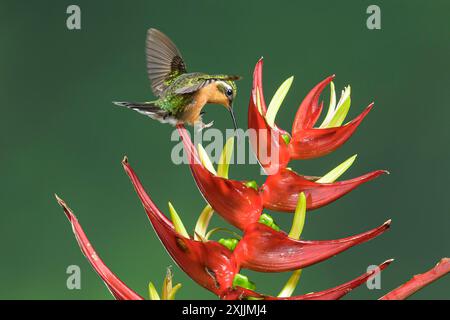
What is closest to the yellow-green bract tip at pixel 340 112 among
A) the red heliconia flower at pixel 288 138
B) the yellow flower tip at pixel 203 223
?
the red heliconia flower at pixel 288 138

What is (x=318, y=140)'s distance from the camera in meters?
0.50

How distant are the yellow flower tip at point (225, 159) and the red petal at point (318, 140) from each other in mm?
52

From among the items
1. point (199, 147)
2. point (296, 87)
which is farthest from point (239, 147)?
point (296, 87)

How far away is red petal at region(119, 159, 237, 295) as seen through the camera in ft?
1.46

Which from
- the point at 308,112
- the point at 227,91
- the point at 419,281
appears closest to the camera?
the point at 419,281

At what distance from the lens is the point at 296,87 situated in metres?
1.57

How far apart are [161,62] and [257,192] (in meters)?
0.35

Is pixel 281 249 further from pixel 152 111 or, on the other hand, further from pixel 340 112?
pixel 152 111

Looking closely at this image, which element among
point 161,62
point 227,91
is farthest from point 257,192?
point 161,62

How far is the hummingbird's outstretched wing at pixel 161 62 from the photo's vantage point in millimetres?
768

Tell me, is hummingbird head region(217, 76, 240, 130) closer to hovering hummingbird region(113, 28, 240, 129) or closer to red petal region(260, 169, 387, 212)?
hovering hummingbird region(113, 28, 240, 129)

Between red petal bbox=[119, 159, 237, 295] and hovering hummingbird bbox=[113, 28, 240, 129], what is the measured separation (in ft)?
0.49

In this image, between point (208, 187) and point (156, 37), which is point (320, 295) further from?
point (156, 37)
